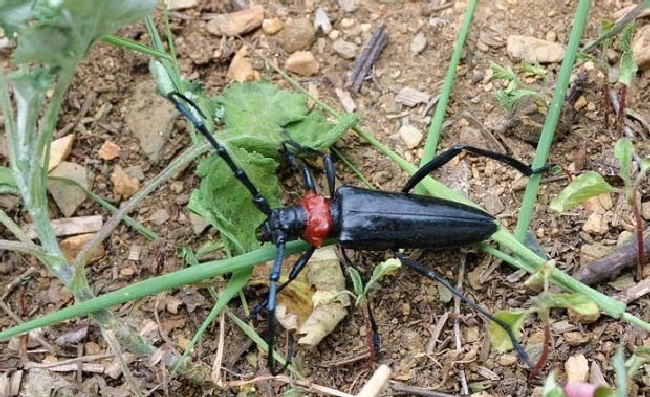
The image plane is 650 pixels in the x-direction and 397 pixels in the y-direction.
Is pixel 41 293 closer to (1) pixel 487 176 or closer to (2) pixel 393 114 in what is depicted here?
(2) pixel 393 114

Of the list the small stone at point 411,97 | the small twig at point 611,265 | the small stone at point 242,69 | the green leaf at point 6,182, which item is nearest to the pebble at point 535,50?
the small stone at point 411,97

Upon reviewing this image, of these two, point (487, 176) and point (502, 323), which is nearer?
point (502, 323)

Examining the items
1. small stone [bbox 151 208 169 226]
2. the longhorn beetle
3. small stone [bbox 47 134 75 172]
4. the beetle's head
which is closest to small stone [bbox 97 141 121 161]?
small stone [bbox 47 134 75 172]

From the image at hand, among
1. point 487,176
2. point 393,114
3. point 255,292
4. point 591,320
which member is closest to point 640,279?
point 591,320

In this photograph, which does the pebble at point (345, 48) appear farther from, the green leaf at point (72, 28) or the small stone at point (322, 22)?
the green leaf at point (72, 28)

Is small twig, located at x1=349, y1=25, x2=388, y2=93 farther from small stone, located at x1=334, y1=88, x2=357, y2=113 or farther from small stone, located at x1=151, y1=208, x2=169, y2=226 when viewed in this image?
small stone, located at x1=151, y1=208, x2=169, y2=226
